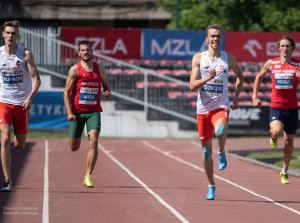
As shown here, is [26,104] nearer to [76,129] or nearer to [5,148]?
[5,148]

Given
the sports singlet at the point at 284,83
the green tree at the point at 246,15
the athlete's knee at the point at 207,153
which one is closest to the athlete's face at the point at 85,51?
the athlete's knee at the point at 207,153

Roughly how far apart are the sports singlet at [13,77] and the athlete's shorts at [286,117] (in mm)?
3976

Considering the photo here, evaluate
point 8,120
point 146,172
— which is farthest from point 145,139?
point 8,120

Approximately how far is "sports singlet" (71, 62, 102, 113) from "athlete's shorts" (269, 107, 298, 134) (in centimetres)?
287

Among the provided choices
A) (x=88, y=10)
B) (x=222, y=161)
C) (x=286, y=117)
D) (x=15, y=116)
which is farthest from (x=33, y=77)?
(x=88, y=10)

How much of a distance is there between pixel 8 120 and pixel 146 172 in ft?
13.6

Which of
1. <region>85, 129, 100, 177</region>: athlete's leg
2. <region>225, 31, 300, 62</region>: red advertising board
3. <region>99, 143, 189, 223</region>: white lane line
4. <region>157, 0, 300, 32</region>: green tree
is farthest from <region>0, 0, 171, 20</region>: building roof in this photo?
<region>85, 129, 100, 177</region>: athlete's leg

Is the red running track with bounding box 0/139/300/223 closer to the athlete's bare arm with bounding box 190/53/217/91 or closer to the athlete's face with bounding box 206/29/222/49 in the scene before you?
the athlete's bare arm with bounding box 190/53/217/91

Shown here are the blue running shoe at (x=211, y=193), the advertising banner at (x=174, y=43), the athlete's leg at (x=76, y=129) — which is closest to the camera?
the blue running shoe at (x=211, y=193)

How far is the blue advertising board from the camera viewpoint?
84.4ft

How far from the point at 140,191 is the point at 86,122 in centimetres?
129

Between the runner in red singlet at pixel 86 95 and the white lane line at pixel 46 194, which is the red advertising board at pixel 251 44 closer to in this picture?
the white lane line at pixel 46 194

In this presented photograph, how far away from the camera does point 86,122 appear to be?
38.8 ft

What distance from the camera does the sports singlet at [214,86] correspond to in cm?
1034
